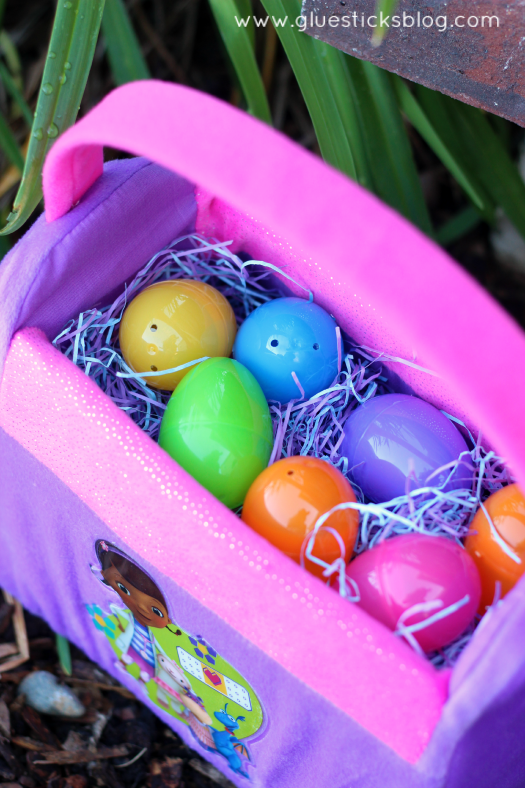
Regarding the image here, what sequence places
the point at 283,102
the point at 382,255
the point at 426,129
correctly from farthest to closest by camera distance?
1. the point at 283,102
2. the point at 426,129
3. the point at 382,255

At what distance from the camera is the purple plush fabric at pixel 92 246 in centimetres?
61

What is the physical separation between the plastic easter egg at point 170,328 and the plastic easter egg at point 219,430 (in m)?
0.05

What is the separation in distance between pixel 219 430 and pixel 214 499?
11 centimetres

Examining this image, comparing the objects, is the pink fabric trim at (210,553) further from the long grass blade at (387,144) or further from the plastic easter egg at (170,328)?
the long grass blade at (387,144)

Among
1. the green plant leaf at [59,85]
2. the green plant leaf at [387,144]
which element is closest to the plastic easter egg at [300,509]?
the green plant leaf at [59,85]

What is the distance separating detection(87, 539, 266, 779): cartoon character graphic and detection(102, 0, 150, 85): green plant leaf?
0.73 m

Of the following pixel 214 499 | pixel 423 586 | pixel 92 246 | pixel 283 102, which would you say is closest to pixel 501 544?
pixel 423 586

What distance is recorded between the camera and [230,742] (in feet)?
2.20

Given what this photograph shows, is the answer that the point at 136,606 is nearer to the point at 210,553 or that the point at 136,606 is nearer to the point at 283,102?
the point at 210,553

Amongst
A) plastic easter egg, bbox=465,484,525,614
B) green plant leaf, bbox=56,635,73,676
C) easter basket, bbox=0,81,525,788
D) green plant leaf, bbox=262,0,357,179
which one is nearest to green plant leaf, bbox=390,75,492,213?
green plant leaf, bbox=262,0,357,179

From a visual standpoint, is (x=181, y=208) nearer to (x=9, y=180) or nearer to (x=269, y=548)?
(x=269, y=548)

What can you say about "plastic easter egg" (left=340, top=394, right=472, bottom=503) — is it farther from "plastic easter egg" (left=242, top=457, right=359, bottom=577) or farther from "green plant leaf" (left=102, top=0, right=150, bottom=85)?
"green plant leaf" (left=102, top=0, right=150, bottom=85)

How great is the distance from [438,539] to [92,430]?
0.32 m

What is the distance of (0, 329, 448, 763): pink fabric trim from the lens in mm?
453
